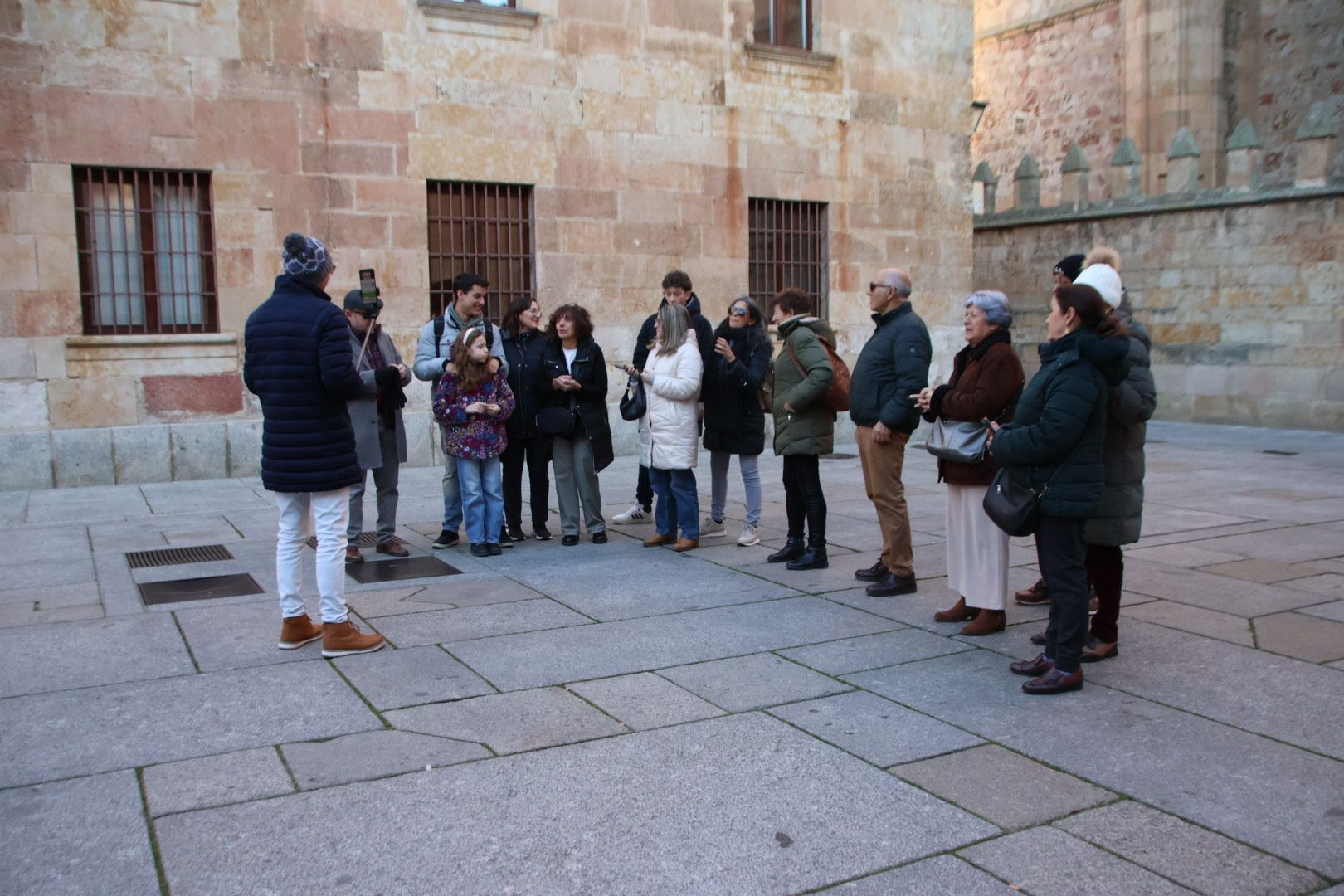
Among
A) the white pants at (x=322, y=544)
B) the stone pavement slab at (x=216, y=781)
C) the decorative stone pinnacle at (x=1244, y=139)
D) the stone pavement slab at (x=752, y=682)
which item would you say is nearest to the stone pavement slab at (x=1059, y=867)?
the stone pavement slab at (x=752, y=682)

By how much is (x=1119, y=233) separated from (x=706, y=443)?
1237cm

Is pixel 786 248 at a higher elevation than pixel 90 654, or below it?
higher

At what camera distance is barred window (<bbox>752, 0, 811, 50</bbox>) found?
1501 cm

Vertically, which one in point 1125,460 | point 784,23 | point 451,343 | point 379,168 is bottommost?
point 1125,460

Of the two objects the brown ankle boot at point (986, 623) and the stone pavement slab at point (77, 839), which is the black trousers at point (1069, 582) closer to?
the brown ankle boot at point (986, 623)

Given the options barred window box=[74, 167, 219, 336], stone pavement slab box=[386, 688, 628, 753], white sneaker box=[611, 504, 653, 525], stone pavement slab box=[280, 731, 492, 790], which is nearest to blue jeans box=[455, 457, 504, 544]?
white sneaker box=[611, 504, 653, 525]

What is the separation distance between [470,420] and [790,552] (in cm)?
A: 225

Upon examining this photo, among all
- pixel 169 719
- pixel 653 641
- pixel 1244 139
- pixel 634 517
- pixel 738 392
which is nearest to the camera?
pixel 169 719

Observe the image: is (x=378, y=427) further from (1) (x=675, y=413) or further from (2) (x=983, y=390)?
(2) (x=983, y=390)

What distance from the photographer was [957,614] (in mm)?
6098

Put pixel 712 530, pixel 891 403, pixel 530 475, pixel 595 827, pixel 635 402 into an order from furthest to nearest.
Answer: pixel 712 530 → pixel 530 475 → pixel 635 402 → pixel 891 403 → pixel 595 827

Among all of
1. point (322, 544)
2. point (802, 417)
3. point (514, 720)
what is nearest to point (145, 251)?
point (322, 544)

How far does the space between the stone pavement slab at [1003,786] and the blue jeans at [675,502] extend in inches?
154

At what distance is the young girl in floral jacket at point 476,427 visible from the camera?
7785mm
